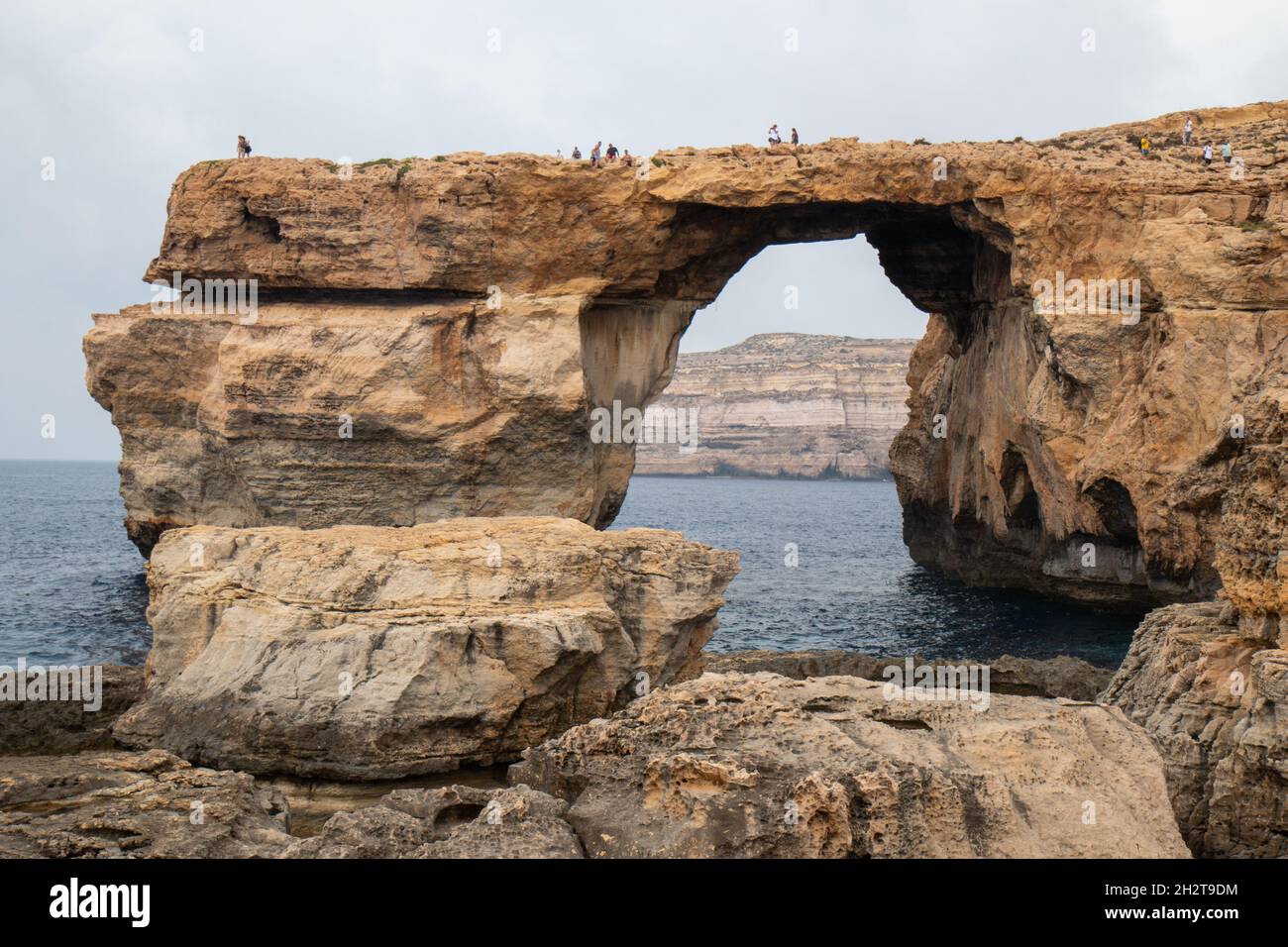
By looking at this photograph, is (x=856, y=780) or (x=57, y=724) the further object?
(x=57, y=724)

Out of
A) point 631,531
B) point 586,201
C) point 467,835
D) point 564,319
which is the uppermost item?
point 586,201

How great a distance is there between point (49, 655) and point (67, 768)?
54.6 feet

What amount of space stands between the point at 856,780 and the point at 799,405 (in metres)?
121

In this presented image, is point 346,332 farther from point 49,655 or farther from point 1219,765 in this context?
point 1219,765

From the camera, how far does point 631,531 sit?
62.7ft

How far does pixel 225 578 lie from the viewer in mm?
17141

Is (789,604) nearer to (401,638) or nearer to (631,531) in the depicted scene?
(631,531)

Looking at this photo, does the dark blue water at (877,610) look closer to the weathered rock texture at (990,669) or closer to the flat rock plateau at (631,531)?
the flat rock plateau at (631,531)

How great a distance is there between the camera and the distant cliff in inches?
4828

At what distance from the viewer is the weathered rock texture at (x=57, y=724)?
680 inches

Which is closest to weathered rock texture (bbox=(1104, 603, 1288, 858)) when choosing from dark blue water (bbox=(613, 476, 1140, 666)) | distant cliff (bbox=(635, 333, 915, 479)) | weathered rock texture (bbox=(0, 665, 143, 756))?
weathered rock texture (bbox=(0, 665, 143, 756))
